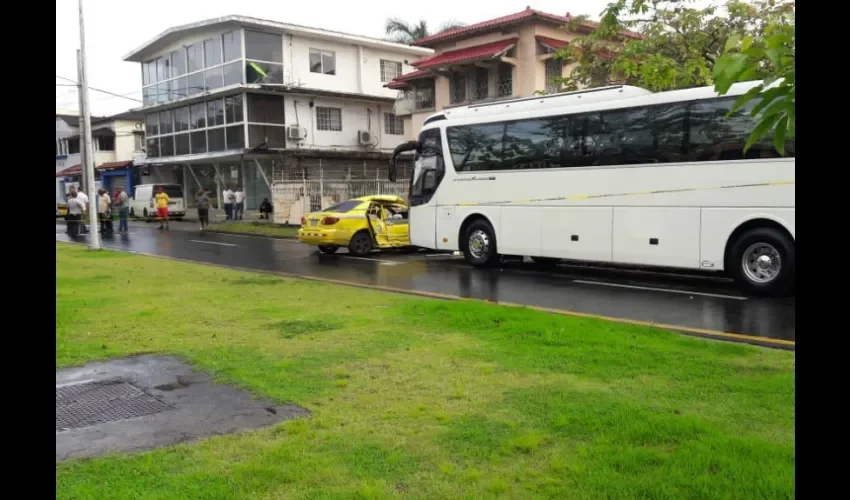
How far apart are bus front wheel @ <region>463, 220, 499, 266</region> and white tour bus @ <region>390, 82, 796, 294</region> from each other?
26mm

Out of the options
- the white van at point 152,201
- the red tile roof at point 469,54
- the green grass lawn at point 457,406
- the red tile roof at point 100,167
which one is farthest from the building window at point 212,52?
the green grass lawn at point 457,406

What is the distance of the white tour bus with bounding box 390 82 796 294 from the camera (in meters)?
11.4

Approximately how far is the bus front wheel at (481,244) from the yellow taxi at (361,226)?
3.00 metres

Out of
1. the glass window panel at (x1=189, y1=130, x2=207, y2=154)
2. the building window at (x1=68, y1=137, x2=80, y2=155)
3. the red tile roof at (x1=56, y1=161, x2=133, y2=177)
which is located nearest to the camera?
the glass window panel at (x1=189, y1=130, x2=207, y2=154)

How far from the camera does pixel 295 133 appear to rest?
35312 mm

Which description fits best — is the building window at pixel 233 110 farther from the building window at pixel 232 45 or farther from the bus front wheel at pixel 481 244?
the bus front wheel at pixel 481 244

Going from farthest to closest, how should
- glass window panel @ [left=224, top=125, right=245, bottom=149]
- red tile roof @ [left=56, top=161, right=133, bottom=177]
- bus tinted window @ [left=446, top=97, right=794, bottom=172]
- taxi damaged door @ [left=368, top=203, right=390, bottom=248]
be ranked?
red tile roof @ [left=56, top=161, right=133, bottom=177] < glass window panel @ [left=224, top=125, right=245, bottom=149] < taxi damaged door @ [left=368, top=203, right=390, bottom=248] < bus tinted window @ [left=446, top=97, right=794, bottom=172]

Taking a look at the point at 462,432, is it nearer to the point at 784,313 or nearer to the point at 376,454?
the point at 376,454

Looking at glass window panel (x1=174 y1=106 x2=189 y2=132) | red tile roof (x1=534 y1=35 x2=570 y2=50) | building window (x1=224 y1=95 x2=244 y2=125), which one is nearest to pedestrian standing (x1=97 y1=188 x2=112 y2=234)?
building window (x1=224 y1=95 x2=244 y2=125)

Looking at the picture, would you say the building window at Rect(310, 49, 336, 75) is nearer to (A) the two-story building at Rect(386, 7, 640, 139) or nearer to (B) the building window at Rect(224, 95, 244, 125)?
(B) the building window at Rect(224, 95, 244, 125)

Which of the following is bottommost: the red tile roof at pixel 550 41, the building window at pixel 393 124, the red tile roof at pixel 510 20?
the building window at pixel 393 124

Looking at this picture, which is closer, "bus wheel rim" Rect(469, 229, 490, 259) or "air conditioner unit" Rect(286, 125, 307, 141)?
"bus wheel rim" Rect(469, 229, 490, 259)

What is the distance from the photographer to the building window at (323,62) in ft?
120
